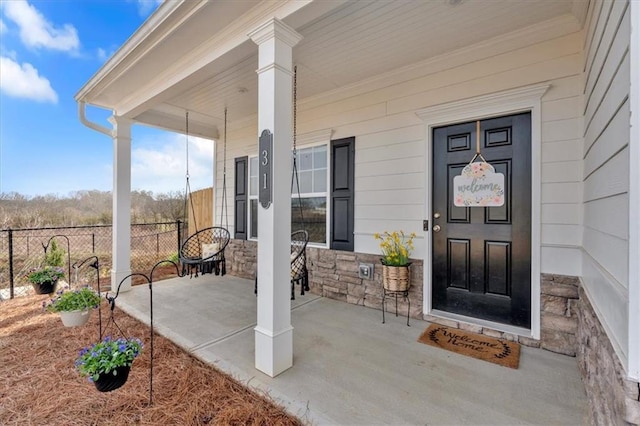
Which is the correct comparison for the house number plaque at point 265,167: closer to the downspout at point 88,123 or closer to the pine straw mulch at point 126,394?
the pine straw mulch at point 126,394

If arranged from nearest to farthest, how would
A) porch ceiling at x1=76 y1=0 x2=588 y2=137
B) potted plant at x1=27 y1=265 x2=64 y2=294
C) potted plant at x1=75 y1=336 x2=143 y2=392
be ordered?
potted plant at x1=75 y1=336 x2=143 y2=392 → porch ceiling at x1=76 y1=0 x2=588 y2=137 → potted plant at x1=27 y1=265 x2=64 y2=294

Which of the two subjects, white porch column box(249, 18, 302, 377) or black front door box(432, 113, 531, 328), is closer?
white porch column box(249, 18, 302, 377)

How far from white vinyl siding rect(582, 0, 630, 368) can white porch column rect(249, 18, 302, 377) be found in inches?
68.3

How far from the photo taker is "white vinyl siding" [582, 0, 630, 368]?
99 cm

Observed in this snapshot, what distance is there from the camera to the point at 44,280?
3.82 meters

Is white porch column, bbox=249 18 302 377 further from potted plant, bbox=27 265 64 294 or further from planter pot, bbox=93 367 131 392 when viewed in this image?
potted plant, bbox=27 265 64 294

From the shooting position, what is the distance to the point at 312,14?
1939mm

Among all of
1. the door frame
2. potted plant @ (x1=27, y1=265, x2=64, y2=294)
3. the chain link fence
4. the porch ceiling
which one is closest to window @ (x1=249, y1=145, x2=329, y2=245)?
the porch ceiling

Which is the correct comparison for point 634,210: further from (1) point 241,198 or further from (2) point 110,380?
(1) point 241,198

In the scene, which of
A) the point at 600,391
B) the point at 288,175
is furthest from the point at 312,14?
the point at 600,391

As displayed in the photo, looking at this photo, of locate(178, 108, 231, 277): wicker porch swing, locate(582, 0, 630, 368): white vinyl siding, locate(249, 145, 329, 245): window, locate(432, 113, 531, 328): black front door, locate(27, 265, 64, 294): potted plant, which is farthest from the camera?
locate(249, 145, 329, 245): window

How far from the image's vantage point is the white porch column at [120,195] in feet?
13.4

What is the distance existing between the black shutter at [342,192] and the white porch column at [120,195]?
10.2 feet

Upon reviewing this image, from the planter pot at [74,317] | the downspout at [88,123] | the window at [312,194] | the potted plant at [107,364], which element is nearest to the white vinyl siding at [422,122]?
the window at [312,194]
